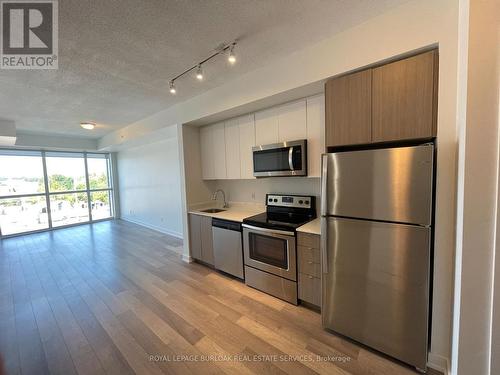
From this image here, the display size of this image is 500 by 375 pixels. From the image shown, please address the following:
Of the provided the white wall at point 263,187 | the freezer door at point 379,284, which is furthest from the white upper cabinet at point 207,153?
the freezer door at point 379,284

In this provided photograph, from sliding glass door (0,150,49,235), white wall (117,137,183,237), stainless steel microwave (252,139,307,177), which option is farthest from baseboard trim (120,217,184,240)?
stainless steel microwave (252,139,307,177)

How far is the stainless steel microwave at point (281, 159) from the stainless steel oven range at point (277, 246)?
0.47 meters

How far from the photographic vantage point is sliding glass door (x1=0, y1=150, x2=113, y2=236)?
5520 millimetres

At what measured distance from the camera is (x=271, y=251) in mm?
2533

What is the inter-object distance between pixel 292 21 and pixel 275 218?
6.81ft

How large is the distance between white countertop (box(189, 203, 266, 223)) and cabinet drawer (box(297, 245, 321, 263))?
1019mm

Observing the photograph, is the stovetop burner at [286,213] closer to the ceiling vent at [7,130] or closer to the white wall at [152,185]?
the white wall at [152,185]

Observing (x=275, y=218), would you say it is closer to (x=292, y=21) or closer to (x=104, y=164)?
(x=292, y=21)

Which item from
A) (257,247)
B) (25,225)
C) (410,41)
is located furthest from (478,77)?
(25,225)

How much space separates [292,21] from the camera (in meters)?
1.69

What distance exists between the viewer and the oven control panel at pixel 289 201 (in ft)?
9.14

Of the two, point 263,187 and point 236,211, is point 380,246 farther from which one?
point 236,211

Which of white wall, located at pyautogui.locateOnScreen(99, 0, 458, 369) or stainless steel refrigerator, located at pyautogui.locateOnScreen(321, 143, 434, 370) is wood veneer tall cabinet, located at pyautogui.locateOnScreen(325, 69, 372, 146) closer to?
white wall, located at pyautogui.locateOnScreen(99, 0, 458, 369)

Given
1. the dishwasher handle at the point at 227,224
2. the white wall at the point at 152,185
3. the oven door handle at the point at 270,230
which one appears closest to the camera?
the oven door handle at the point at 270,230
